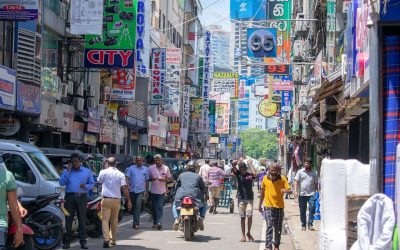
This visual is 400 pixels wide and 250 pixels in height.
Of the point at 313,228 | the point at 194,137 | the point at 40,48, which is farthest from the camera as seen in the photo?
the point at 194,137

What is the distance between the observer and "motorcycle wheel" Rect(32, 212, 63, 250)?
515 inches

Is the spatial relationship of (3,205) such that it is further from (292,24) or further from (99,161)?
(292,24)

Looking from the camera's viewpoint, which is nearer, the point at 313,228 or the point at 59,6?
the point at 313,228

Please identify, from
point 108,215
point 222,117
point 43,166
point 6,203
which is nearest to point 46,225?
point 108,215

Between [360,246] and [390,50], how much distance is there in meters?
2.28

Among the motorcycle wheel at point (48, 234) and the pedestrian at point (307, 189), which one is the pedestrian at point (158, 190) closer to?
the pedestrian at point (307, 189)

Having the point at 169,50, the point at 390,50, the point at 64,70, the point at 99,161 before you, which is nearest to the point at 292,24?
the point at 169,50

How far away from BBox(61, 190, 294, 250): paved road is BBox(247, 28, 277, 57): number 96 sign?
7.86 metres

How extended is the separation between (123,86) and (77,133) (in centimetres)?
635

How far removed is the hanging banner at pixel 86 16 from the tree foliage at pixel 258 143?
470ft

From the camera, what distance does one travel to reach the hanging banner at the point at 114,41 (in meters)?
29.8

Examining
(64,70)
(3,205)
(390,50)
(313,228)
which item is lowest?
(313,228)

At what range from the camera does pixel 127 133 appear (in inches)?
1877

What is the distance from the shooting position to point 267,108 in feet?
176
